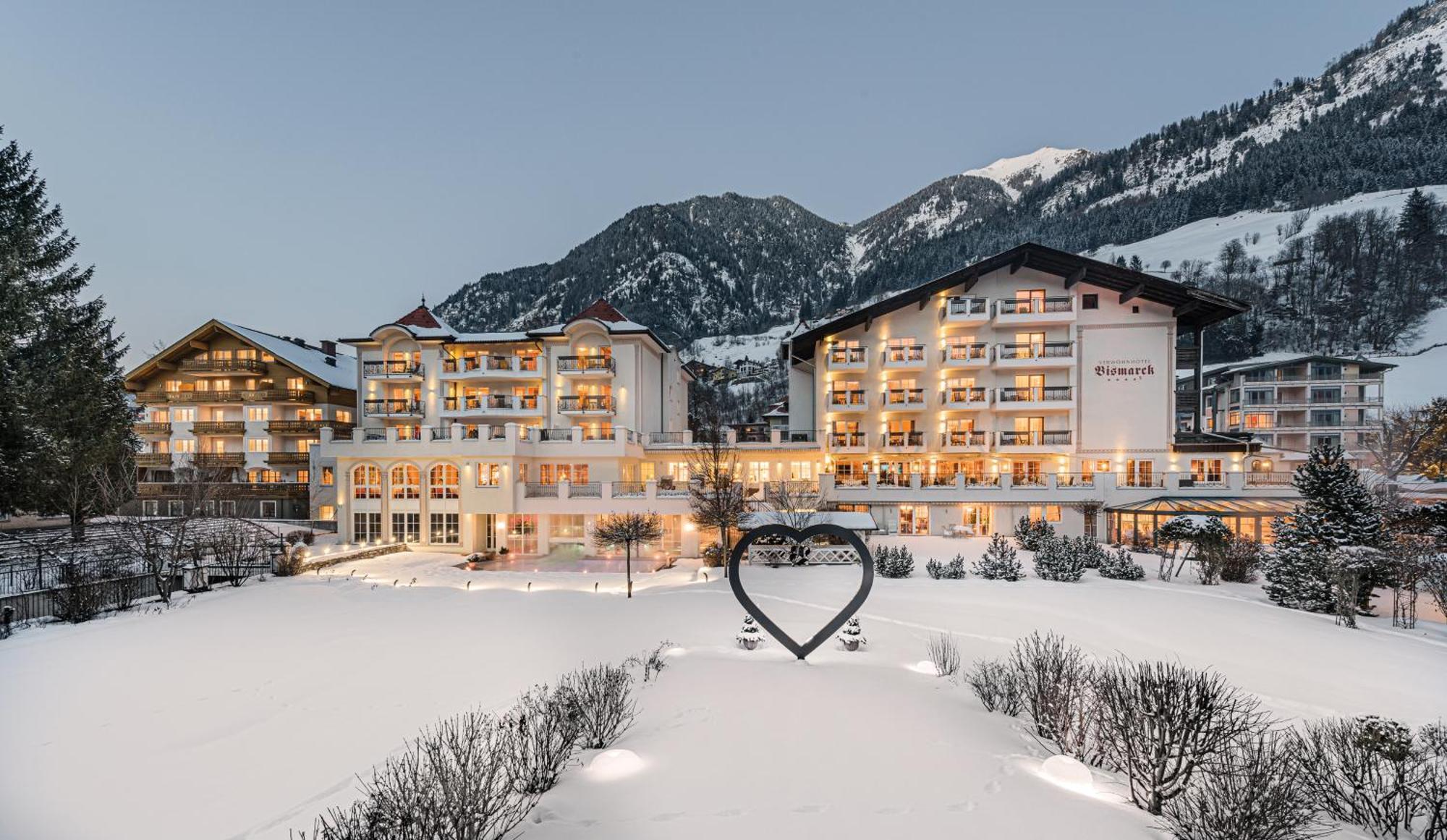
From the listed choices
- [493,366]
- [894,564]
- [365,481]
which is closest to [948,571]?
[894,564]

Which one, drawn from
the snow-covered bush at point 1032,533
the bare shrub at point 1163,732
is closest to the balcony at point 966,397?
the snow-covered bush at point 1032,533

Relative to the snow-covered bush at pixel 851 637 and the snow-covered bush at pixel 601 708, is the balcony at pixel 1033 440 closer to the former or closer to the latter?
the snow-covered bush at pixel 851 637

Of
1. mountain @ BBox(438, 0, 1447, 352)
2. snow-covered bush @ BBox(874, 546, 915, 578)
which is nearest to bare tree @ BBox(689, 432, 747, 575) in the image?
snow-covered bush @ BBox(874, 546, 915, 578)

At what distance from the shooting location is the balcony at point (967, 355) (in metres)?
32.9

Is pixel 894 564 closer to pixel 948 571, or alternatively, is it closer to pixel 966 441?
pixel 948 571

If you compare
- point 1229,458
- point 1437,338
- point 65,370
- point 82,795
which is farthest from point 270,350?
point 1437,338

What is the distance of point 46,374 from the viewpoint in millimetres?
25031

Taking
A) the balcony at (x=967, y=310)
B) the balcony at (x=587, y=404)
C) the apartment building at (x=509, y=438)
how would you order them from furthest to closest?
the balcony at (x=967, y=310) < the balcony at (x=587, y=404) < the apartment building at (x=509, y=438)

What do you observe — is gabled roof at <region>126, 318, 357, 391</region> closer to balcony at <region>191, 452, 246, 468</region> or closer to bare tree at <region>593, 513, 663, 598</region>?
balcony at <region>191, 452, 246, 468</region>

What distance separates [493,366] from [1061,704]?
33.0 meters

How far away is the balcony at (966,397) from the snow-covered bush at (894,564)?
47.8ft

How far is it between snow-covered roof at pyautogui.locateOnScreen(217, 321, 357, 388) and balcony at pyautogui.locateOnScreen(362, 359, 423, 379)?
7119 millimetres

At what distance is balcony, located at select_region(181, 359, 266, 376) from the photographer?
37.7 meters

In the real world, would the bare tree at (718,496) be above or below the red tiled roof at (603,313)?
below
